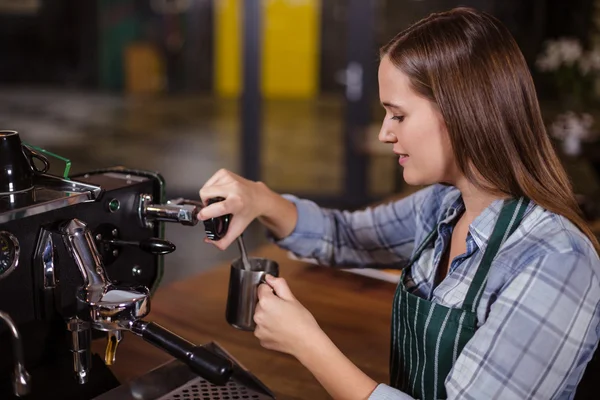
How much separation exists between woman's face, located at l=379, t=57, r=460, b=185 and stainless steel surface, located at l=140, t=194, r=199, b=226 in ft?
1.13

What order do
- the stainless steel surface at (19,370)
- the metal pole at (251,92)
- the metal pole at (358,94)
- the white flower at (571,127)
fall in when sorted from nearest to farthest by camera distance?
the stainless steel surface at (19,370) → the white flower at (571,127) → the metal pole at (358,94) → the metal pole at (251,92)

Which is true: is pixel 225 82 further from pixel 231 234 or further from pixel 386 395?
pixel 386 395

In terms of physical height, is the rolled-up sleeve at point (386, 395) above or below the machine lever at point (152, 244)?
Answer: below

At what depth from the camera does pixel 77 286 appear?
1118mm

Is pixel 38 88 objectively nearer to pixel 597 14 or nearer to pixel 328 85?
pixel 328 85

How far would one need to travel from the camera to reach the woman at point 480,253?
97 centimetres

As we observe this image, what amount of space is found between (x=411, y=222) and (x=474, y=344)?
24.3 inches

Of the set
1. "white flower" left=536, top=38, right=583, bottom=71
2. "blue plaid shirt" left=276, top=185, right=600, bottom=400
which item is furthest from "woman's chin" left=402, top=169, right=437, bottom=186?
"white flower" left=536, top=38, right=583, bottom=71

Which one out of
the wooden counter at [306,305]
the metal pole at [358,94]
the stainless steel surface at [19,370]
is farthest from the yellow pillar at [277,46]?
the stainless steel surface at [19,370]

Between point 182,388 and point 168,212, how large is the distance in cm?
30

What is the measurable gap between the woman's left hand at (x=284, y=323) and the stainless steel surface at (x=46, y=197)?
314 mm

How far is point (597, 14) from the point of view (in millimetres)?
5188

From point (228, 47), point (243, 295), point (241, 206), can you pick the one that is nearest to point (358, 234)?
point (241, 206)

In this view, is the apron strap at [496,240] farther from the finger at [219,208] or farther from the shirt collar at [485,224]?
the finger at [219,208]
